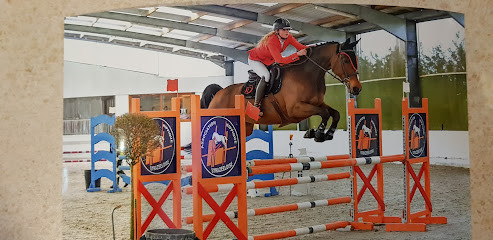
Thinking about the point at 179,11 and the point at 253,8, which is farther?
the point at 179,11

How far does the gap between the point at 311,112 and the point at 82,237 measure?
2.06 m

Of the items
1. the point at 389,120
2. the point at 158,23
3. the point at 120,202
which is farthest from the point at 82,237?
the point at 389,120

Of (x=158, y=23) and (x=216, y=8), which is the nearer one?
(x=216, y=8)

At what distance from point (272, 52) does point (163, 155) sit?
1.73m

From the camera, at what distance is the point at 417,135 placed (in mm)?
4348

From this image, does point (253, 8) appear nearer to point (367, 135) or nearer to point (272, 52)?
point (272, 52)

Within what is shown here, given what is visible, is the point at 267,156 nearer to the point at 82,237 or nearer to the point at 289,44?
the point at 289,44

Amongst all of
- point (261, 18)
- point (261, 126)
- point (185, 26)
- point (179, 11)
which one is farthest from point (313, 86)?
point (179, 11)

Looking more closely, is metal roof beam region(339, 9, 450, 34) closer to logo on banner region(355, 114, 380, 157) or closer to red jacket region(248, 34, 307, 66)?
red jacket region(248, 34, 307, 66)

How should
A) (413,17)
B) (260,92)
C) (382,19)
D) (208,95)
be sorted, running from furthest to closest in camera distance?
(413,17)
(382,19)
(208,95)
(260,92)

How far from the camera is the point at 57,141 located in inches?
92.3

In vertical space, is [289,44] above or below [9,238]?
above

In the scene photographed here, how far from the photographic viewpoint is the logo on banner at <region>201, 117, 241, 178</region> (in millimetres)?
3057

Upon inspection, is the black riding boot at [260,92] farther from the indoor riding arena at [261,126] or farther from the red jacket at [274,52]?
→ the red jacket at [274,52]
